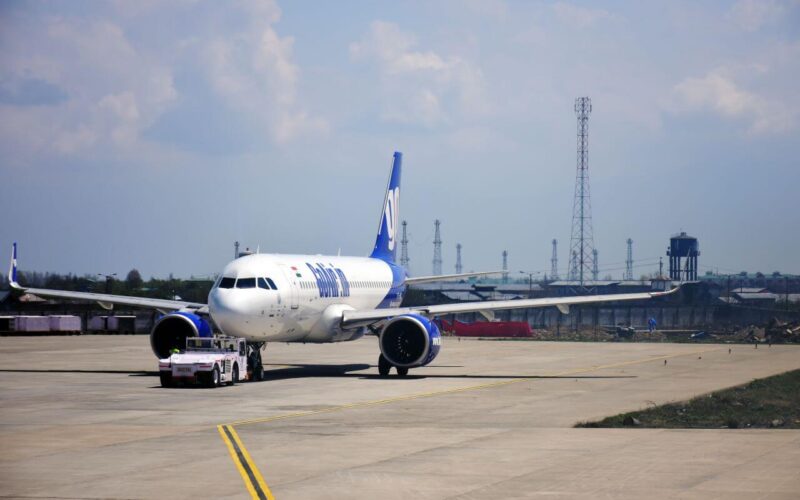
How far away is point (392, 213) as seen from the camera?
64562 mm

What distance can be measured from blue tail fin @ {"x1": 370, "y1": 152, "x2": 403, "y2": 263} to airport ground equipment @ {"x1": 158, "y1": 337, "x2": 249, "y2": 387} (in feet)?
68.4

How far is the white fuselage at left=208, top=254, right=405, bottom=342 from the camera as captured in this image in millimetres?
42406

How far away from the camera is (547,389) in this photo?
4081 cm

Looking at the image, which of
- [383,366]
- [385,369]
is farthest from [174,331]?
[385,369]

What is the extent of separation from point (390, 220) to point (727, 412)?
33.8 meters

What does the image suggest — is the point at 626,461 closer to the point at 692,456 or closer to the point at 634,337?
the point at 692,456

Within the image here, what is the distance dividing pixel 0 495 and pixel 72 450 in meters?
5.56

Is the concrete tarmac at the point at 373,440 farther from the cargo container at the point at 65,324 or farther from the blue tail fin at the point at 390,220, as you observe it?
the cargo container at the point at 65,324

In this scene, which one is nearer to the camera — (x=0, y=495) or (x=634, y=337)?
(x=0, y=495)

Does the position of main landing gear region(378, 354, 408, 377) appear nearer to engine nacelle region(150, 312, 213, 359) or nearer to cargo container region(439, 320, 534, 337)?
engine nacelle region(150, 312, 213, 359)

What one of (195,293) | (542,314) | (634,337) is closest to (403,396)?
(634,337)

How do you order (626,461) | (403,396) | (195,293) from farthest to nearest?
1. (195,293)
2. (403,396)
3. (626,461)

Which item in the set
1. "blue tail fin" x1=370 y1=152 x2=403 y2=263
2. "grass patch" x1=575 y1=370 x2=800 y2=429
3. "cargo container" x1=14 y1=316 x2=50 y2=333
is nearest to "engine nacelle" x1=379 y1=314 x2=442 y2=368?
"grass patch" x1=575 y1=370 x2=800 y2=429

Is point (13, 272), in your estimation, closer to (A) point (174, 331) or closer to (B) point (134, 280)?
(A) point (174, 331)
